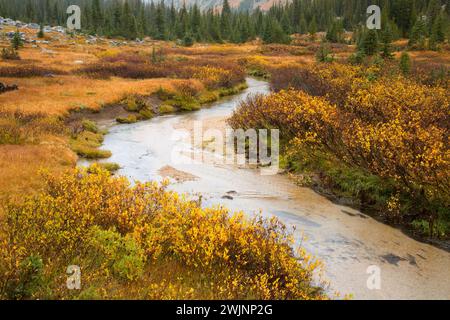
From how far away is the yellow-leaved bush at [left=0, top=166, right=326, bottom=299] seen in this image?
714cm

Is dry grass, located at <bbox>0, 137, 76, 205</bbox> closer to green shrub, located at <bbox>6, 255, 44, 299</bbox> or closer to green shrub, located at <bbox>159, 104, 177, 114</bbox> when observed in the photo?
green shrub, located at <bbox>6, 255, 44, 299</bbox>

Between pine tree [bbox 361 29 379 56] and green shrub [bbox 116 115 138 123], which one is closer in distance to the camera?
green shrub [bbox 116 115 138 123]

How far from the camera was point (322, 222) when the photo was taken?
13.9 meters

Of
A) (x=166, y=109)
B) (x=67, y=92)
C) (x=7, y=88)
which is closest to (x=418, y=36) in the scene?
(x=166, y=109)

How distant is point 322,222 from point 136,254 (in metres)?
7.64

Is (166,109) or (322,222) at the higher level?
(166,109)

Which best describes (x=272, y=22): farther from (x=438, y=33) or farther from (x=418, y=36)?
(x=438, y=33)

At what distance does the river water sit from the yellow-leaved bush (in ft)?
6.49

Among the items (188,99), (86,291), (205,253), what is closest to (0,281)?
(86,291)

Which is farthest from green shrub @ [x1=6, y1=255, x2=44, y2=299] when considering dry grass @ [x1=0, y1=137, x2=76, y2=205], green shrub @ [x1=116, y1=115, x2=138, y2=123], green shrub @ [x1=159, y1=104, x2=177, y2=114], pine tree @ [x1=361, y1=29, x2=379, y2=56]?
pine tree @ [x1=361, y1=29, x2=379, y2=56]

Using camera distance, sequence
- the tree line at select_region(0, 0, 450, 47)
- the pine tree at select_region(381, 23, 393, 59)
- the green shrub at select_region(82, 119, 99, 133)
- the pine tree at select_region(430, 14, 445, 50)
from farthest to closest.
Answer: the tree line at select_region(0, 0, 450, 47) → the pine tree at select_region(430, 14, 445, 50) → the pine tree at select_region(381, 23, 393, 59) → the green shrub at select_region(82, 119, 99, 133)

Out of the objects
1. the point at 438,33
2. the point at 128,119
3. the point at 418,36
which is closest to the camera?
the point at 128,119

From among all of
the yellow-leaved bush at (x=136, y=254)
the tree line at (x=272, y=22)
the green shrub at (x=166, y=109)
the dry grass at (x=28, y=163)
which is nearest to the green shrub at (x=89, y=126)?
the dry grass at (x=28, y=163)
